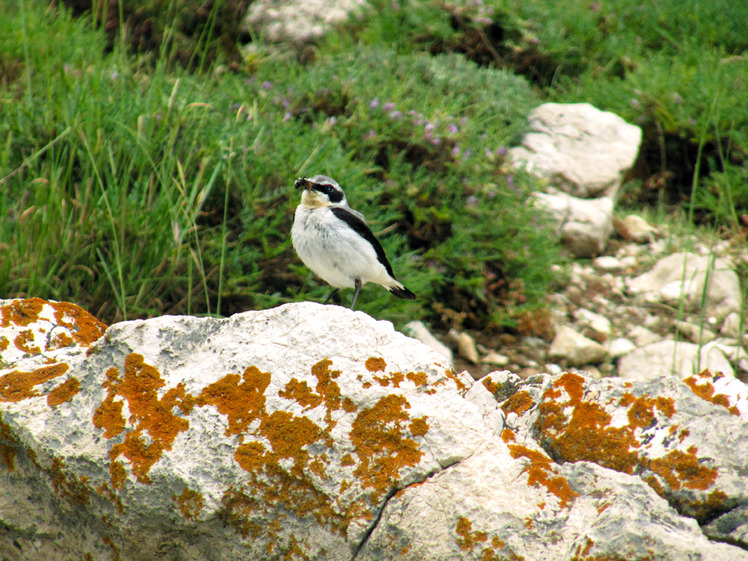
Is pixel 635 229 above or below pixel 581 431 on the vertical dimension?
below

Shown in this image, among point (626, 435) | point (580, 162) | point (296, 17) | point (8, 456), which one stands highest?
point (626, 435)

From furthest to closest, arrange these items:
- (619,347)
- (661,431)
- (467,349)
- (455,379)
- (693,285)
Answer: (693,285), (619,347), (467,349), (455,379), (661,431)

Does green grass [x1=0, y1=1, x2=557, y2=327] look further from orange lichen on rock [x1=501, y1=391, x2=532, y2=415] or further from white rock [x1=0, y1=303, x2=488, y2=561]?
orange lichen on rock [x1=501, y1=391, x2=532, y2=415]

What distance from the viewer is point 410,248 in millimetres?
5805

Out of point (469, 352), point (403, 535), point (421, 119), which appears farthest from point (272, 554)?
point (421, 119)

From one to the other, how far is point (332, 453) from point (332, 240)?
6.58 feet

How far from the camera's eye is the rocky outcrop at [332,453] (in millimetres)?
2043

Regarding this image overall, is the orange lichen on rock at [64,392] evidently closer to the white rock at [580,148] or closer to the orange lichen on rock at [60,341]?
the orange lichen on rock at [60,341]

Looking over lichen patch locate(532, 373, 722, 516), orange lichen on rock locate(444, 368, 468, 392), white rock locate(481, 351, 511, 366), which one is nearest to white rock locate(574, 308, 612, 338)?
white rock locate(481, 351, 511, 366)

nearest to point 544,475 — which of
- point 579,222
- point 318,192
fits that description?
point 318,192

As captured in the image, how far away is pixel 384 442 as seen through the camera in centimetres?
221

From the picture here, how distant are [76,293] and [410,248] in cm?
279

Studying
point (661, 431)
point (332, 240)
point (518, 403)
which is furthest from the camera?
point (332, 240)

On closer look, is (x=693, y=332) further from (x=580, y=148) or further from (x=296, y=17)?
(x=296, y=17)
